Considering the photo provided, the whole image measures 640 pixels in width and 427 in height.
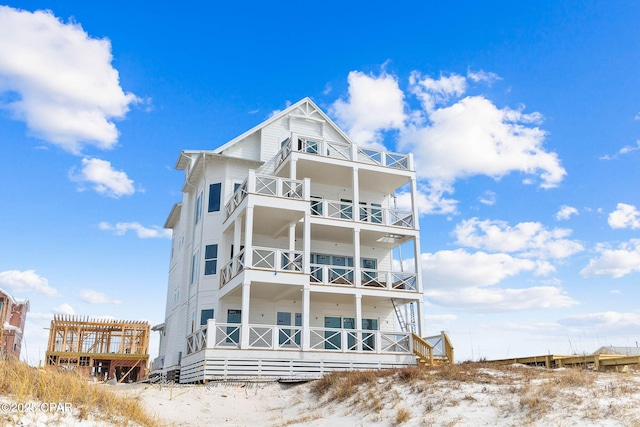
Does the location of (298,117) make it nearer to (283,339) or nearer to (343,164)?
(343,164)

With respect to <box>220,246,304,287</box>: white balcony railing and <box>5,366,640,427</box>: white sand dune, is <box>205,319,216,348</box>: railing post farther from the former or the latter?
<box>220,246,304,287</box>: white balcony railing

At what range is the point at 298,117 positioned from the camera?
96.7 ft

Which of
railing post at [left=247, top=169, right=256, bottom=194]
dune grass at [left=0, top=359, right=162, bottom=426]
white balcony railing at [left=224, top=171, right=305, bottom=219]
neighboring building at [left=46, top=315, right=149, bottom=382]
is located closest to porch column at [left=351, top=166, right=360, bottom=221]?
white balcony railing at [left=224, top=171, right=305, bottom=219]

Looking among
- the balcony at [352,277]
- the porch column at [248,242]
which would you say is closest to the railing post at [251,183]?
the porch column at [248,242]

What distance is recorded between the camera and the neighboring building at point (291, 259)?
21.5m

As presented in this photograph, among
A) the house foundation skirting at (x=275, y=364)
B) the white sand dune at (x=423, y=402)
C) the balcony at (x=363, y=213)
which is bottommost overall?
the white sand dune at (x=423, y=402)

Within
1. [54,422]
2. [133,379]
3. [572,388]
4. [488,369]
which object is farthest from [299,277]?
[133,379]

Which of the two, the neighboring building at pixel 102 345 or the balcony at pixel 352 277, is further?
the neighboring building at pixel 102 345

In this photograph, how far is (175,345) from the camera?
27281 mm

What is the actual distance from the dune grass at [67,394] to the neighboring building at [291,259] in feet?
29.9

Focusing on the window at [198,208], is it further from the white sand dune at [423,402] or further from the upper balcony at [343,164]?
the white sand dune at [423,402]

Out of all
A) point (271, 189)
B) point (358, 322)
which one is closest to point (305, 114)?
point (271, 189)

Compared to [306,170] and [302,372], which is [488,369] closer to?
[302,372]

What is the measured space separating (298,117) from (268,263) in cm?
1036
